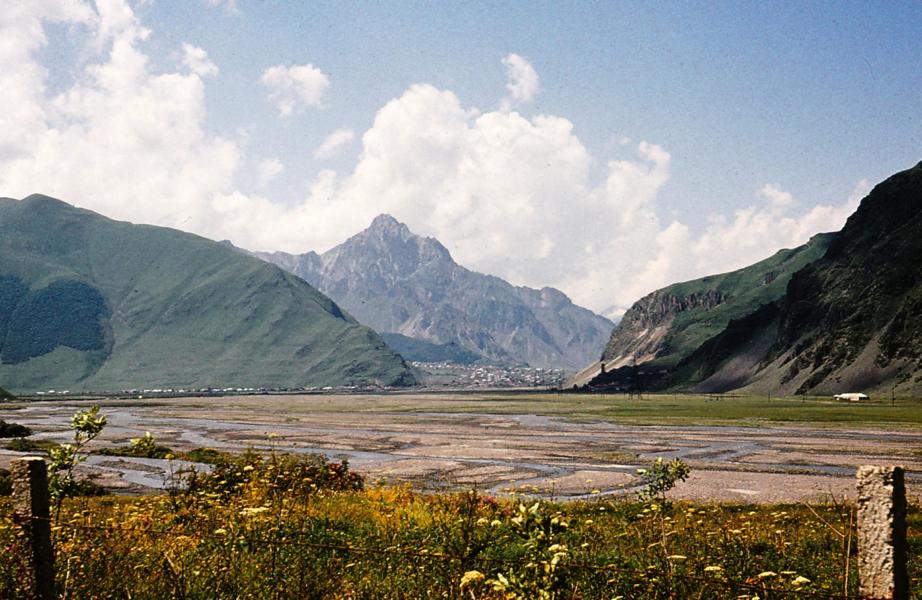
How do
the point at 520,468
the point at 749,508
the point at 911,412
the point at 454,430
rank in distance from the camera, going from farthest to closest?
the point at 911,412
the point at 454,430
the point at 520,468
the point at 749,508

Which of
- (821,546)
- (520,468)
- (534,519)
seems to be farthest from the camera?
(520,468)

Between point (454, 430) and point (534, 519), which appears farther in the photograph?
point (454, 430)

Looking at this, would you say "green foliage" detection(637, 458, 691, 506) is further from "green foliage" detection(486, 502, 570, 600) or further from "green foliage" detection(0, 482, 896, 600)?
"green foliage" detection(486, 502, 570, 600)

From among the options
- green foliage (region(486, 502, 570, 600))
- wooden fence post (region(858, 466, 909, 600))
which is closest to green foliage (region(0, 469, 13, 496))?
green foliage (region(486, 502, 570, 600))

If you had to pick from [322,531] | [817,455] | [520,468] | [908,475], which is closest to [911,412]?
[817,455]

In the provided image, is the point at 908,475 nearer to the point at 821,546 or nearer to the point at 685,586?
the point at 821,546

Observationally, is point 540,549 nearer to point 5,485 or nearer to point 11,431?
point 5,485

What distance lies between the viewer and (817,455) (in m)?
62.1

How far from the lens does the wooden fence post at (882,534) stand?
6.27m

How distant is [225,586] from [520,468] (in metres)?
43.7

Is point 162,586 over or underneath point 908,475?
over

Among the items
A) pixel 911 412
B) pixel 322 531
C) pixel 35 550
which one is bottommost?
pixel 911 412

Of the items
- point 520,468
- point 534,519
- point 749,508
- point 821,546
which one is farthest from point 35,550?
point 520,468

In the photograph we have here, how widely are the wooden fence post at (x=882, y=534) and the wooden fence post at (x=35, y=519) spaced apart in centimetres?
801
